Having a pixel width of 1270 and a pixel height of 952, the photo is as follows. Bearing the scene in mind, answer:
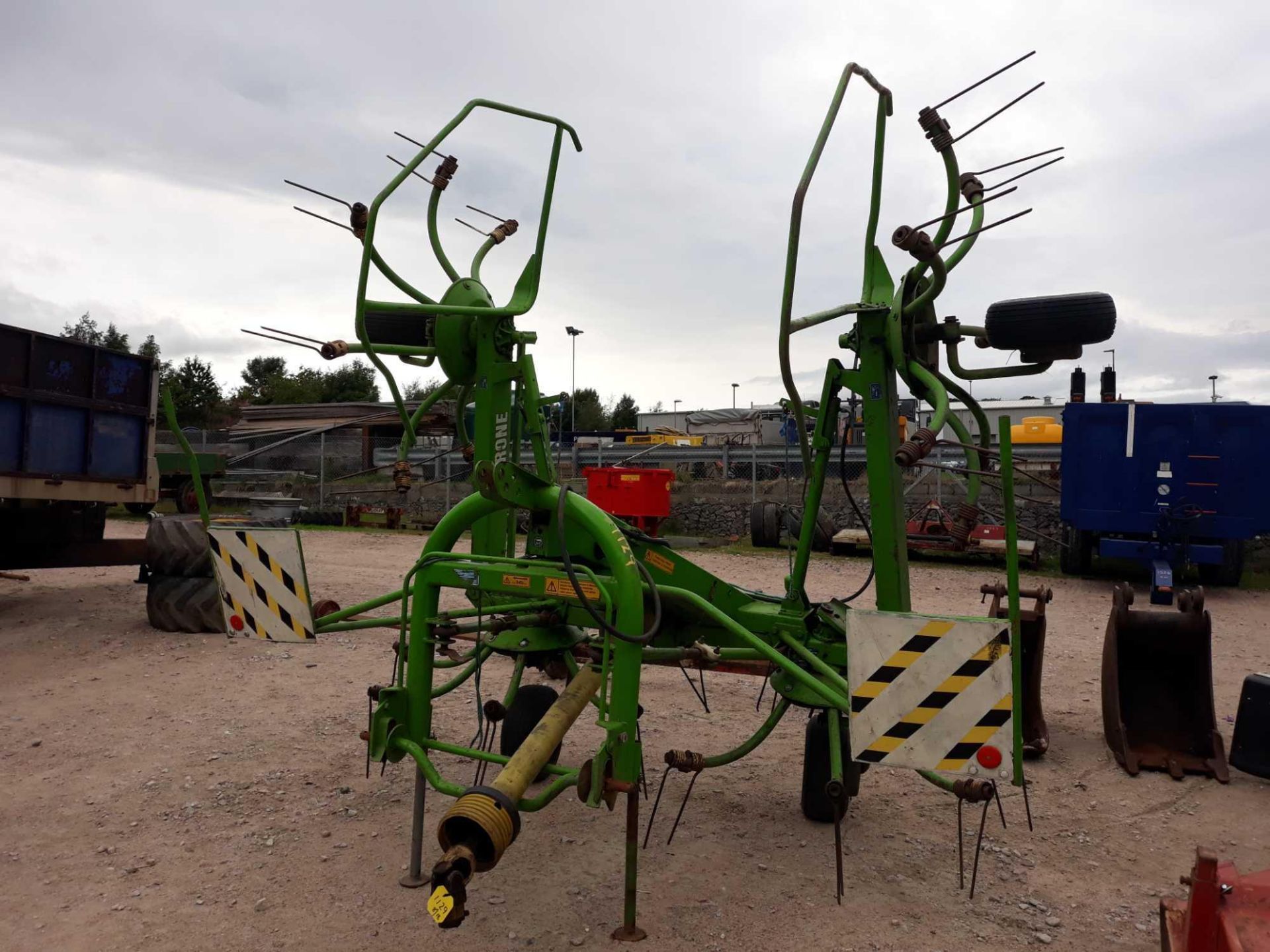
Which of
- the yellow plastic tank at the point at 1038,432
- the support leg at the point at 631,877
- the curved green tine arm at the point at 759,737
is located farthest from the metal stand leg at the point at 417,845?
the yellow plastic tank at the point at 1038,432

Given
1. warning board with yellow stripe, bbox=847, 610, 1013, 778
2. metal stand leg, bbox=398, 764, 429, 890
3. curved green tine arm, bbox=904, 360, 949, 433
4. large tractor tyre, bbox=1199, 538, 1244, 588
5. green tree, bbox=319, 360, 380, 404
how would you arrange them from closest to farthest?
1. warning board with yellow stripe, bbox=847, 610, 1013, 778
2. metal stand leg, bbox=398, 764, 429, 890
3. curved green tine arm, bbox=904, 360, 949, 433
4. large tractor tyre, bbox=1199, 538, 1244, 588
5. green tree, bbox=319, 360, 380, 404

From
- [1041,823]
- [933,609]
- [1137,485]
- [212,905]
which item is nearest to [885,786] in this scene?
[1041,823]

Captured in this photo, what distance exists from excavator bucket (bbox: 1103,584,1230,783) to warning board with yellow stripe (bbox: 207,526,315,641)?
392 centimetres

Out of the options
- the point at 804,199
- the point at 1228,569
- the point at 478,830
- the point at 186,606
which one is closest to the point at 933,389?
the point at 804,199

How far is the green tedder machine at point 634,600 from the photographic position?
2732mm

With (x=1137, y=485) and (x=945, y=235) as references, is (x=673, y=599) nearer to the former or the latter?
(x=945, y=235)

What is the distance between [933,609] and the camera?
8.78m

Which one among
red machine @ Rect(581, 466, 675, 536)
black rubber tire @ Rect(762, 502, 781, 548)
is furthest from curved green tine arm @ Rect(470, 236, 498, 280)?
black rubber tire @ Rect(762, 502, 781, 548)

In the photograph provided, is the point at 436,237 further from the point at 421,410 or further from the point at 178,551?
the point at 178,551

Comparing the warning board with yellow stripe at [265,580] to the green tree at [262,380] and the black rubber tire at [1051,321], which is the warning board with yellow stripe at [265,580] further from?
the green tree at [262,380]

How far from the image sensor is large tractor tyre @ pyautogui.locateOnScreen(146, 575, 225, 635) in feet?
23.1

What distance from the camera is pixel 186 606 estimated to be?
704 cm

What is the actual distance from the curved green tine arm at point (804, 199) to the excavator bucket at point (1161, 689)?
2.35 meters

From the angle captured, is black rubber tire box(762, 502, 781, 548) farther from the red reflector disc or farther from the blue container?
the red reflector disc
